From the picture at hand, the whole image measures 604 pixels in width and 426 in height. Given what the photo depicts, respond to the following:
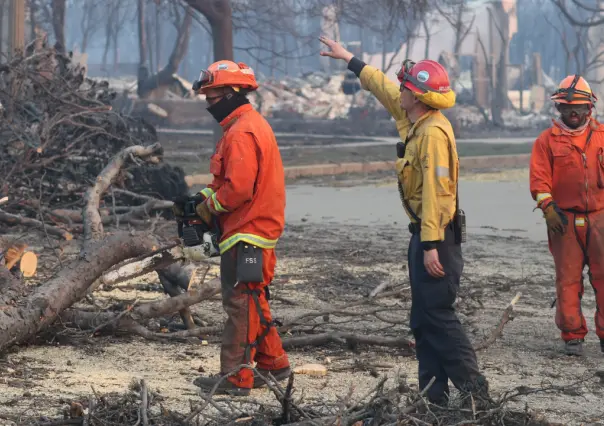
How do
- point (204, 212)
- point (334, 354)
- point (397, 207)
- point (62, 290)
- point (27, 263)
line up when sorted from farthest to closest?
point (397, 207), point (27, 263), point (334, 354), point (62, 290), point (204, 212)

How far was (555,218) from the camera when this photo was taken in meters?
6.90

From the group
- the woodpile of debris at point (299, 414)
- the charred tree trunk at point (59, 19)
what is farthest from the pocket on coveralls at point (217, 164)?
the charred tree trunk at point (59, 19)

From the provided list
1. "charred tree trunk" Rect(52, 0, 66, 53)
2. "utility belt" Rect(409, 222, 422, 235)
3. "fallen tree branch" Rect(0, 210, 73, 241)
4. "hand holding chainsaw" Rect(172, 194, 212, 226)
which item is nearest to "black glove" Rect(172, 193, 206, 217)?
"hand holding chainsaw" Rect(172, 194, 212, 226)

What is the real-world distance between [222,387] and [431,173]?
4.85 ft

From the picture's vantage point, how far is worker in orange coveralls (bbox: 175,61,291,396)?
559 cm

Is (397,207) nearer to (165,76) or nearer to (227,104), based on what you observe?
(227,104)

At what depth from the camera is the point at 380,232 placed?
40.9ft

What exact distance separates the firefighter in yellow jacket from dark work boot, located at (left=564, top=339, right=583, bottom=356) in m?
1.65

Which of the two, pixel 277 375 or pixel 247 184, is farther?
pixel 277 375

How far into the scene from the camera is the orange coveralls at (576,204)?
695 centimetres

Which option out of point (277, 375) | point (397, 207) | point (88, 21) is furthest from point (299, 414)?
point (88, 21)

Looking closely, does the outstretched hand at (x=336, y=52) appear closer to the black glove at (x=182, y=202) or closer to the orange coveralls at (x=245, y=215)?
the orange coveralls at (x=245, y=215)

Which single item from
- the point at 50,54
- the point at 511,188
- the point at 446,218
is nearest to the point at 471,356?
the point at 446,218

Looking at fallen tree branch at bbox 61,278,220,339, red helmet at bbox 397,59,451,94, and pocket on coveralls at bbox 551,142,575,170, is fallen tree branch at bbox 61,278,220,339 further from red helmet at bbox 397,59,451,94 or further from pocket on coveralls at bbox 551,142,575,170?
pocket on coveralls at bbox 551,142,575,170
